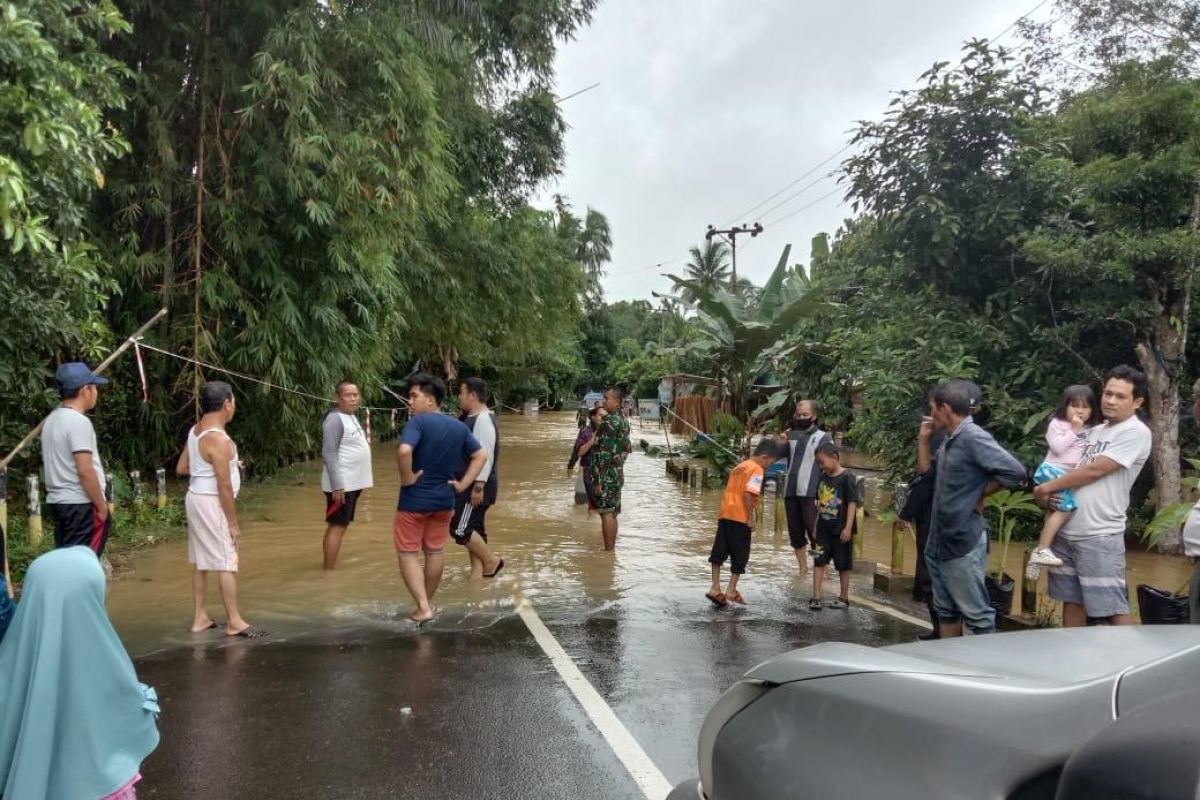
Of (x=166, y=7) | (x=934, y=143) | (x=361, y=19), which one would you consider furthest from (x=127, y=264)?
(x=934, y=143)

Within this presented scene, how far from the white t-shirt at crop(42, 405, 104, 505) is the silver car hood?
16.0 feet

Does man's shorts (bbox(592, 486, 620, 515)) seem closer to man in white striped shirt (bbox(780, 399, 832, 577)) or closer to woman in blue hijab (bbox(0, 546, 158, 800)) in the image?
man in white striped shirt (bbox(780, 399, 832, 577))

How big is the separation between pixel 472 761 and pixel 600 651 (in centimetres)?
181

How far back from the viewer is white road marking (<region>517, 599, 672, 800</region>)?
364 cm

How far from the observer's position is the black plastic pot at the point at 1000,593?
614 cm

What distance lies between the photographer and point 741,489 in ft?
21.8

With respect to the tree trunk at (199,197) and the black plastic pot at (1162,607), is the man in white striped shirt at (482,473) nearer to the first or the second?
the tree trunk at (199,197)

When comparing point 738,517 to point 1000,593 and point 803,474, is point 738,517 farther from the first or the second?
point 1000,593

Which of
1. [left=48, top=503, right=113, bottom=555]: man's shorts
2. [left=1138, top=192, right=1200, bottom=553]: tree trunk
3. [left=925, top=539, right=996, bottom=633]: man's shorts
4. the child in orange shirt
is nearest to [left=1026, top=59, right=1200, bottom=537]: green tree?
[left=1138, top=192, right=1200, bottom=553]: tree trunk

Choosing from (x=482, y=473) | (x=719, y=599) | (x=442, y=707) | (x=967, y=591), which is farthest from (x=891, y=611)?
(x=442, y=707)

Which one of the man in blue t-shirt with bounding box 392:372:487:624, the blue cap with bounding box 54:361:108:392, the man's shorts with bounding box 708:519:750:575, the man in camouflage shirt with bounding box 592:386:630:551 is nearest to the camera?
the blue cap with bounding box 54:361:108:392

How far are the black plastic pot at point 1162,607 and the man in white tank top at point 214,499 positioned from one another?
5.52m

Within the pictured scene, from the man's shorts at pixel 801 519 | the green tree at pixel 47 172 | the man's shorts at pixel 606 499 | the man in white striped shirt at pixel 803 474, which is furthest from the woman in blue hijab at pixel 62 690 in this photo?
the man's shorts at pixel 606 499

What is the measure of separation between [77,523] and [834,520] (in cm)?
550
